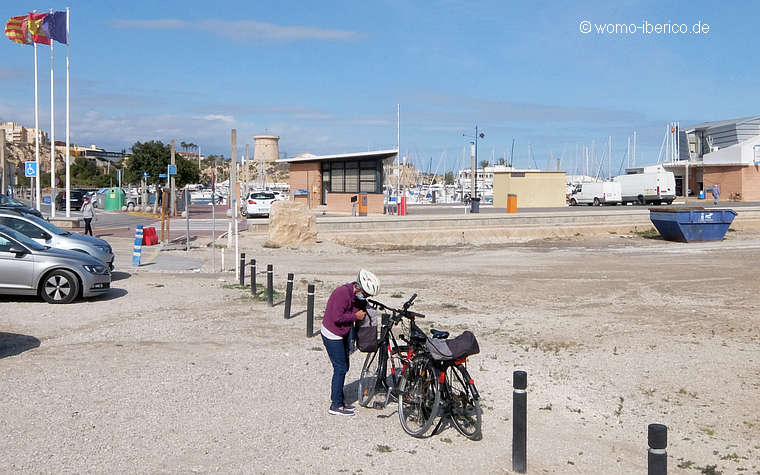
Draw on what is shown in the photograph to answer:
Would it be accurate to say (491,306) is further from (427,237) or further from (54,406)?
(427,237)

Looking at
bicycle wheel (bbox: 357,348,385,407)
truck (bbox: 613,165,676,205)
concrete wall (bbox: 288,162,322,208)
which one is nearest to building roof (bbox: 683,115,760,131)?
truck (bbox: 613,165,676,205)

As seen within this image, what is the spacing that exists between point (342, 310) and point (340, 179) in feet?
125

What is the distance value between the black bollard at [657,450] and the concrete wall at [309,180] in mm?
43113

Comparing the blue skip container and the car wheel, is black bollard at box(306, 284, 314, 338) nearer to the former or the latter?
the car wheel

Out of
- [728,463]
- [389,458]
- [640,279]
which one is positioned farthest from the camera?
[640,279]

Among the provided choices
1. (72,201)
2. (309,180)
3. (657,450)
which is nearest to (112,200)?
(72,201)

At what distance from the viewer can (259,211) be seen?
4153cm

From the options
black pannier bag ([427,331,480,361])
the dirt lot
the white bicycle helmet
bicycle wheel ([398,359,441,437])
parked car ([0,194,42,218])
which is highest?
parked car ([0,194,42,218])

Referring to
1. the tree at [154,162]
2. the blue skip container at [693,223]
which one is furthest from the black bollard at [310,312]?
the tree at [154,162]

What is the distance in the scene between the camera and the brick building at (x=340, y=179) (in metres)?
42.9

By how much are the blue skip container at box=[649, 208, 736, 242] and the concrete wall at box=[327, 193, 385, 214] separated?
49.0 feet

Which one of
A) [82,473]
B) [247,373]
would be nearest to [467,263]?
[247,373]

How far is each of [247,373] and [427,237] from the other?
2747cm

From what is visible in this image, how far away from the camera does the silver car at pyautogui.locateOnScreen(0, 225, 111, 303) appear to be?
1452 centimetres
